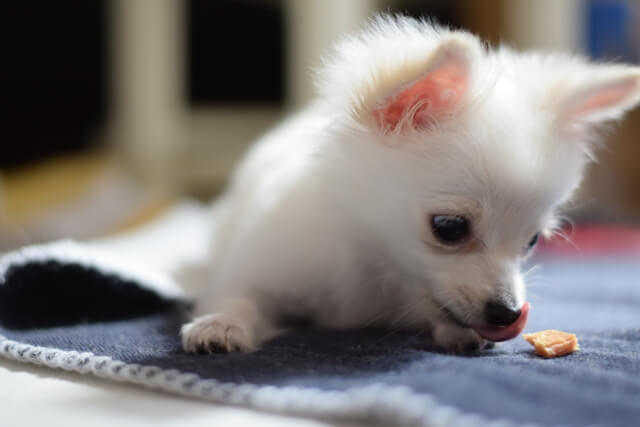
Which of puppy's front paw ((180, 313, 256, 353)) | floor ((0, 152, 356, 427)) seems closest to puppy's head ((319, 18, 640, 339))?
puppy's front paw ((180, 313, 256, 353))

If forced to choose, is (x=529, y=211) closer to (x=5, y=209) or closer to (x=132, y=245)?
(x=132, y=245)

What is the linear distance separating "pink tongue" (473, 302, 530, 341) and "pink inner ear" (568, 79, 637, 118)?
0.48 m

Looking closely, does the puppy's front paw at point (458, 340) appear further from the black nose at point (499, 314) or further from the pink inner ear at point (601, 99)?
the pink inner ear at point (601, 99)

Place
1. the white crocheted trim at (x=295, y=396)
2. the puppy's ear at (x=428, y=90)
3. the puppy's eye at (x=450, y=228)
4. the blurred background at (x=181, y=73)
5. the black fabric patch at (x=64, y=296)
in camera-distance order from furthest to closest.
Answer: the blurred background at (x=181, y=73)
the black fabric patch at (x=64, y=296)
the puppy's eye at (x=450, y=228)
the puppy's ear at (x=428, y=90)
the white crocheted trim at (x=295, y=396)

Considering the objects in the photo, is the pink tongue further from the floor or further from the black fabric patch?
the black fabric patch

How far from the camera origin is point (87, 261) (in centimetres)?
155

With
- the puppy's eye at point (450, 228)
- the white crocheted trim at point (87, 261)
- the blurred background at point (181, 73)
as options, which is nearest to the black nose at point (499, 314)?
the puppy's eye at point (450, 228)

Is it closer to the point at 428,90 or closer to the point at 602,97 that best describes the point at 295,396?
the point at 428,90

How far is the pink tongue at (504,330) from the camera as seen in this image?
129cm

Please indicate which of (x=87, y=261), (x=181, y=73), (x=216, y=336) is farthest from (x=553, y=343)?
(x=181, y=73)

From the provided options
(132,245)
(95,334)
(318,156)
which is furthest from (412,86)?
(132,245)

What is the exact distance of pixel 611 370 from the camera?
1.14 meters

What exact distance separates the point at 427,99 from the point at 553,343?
520 mm

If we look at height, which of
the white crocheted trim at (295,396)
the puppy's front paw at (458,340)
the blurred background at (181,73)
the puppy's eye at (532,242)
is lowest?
the white crocheted trim at (295,396)
